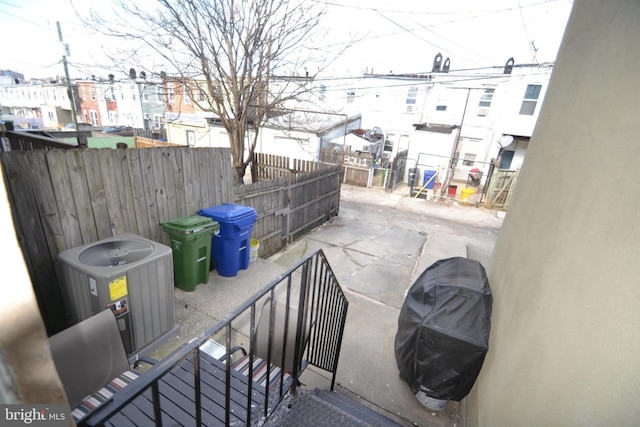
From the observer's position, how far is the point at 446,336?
7.93 ft

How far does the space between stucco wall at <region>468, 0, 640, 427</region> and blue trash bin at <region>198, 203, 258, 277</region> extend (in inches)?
134

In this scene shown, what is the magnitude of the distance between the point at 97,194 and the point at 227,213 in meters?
1.56

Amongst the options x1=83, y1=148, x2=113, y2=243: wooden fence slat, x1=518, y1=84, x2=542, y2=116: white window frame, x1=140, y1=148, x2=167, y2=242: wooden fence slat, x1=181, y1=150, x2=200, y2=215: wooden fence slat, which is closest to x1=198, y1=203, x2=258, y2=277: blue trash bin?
x1=181, y1=150, x2=200, y2=215: wooden fence slat

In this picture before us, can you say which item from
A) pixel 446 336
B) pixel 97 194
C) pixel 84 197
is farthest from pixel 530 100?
pixel 84 197

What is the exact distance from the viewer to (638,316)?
3.38 feet

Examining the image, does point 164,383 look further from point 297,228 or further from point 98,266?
point 297,228

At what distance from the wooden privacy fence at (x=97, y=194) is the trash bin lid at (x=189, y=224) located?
26cm

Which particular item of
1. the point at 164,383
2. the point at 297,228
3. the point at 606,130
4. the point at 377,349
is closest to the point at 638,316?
the point at 606,130

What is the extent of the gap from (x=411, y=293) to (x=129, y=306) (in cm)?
279

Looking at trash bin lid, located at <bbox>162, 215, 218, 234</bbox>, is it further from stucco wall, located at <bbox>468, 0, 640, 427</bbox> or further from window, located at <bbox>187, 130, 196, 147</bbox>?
window, located at <bbox>187, 130, 196, 147</bbox>

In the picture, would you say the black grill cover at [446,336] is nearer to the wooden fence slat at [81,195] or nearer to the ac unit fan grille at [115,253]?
the ac unit fan grille at [115,253]

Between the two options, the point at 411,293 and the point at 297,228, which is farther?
the point at 297,228

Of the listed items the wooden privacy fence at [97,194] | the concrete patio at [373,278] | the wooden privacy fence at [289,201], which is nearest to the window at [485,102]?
the concrete patio at [373,278]

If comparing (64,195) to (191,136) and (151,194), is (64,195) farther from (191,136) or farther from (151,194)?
(191,136)
